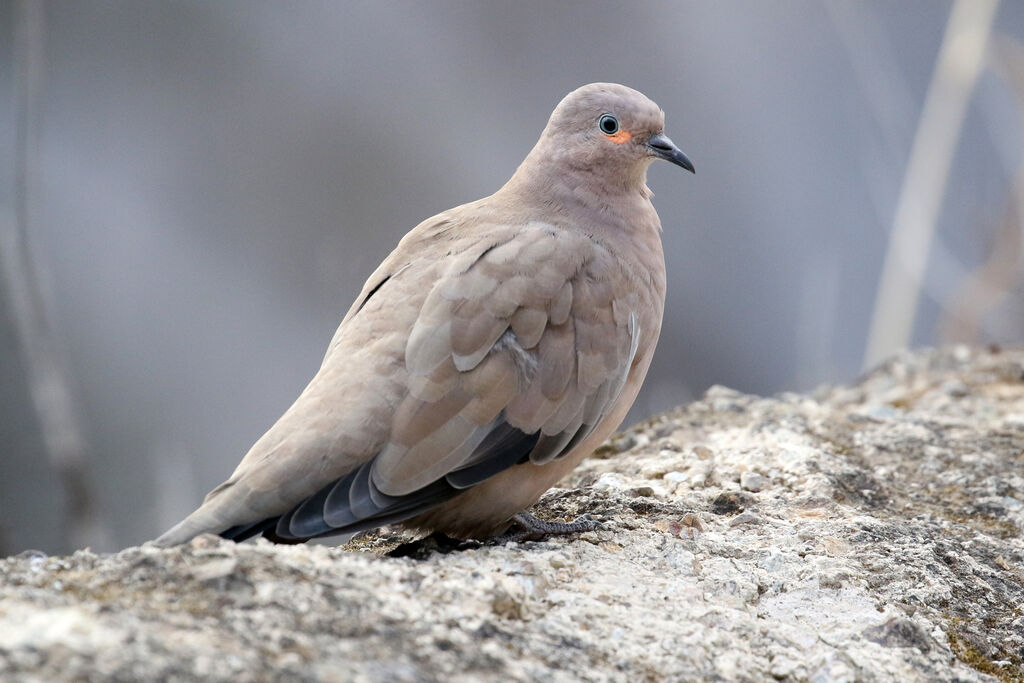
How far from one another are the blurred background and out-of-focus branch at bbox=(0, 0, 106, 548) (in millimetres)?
16

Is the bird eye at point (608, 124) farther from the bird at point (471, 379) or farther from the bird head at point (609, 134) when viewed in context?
the bird at point (471, 379)

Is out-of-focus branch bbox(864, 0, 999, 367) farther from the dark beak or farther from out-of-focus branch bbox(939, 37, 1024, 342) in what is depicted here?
the dark beak

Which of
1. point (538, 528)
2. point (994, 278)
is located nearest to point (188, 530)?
point (538, 528)

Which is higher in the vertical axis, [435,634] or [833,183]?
[833,183]

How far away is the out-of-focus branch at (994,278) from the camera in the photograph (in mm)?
6477

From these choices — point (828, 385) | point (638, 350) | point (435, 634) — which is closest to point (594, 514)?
point (638, 350)

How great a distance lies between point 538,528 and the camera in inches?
107

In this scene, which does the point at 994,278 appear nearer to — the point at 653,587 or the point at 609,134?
the point at 609,134

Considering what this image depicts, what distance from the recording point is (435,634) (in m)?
1.86

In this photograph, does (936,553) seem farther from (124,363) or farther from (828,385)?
(124,363)

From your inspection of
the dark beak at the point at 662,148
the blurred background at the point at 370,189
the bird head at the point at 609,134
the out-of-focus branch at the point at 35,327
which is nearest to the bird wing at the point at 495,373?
the bird head at the point at 609,134

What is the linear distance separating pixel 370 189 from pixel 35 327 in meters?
1.93

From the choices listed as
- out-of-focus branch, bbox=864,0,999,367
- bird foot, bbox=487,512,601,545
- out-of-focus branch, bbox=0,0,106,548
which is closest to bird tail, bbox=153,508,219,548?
bird foot, bbox=487,512,601,545

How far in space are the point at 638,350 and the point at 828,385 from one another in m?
2.54
